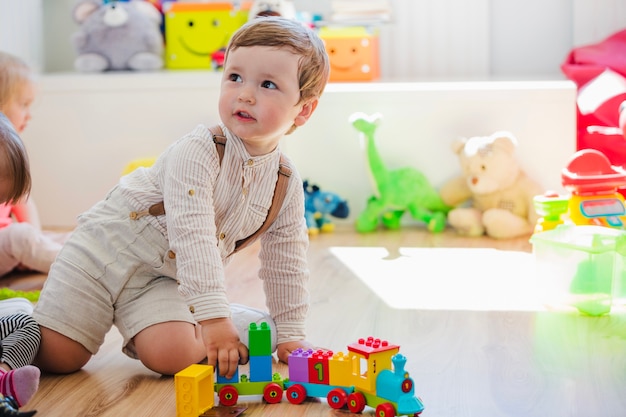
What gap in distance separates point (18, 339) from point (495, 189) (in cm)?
144

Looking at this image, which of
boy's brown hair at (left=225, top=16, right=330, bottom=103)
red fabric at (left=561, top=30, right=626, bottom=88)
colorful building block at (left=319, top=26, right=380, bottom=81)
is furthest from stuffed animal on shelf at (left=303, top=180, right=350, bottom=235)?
boy's brown hair at (left=225, top=16, right=330, bottom=103)

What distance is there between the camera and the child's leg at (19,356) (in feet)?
3.45

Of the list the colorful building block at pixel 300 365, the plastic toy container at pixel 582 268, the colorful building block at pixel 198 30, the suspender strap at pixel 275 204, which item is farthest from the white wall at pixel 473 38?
the colorful building block at pixel 300 365

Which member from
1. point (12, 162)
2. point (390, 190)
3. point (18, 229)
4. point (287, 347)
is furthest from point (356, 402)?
point (390, 190)

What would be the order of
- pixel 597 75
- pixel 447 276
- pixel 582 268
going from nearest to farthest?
pixel 582 268 < pixel 447 276 < pixel 597 75

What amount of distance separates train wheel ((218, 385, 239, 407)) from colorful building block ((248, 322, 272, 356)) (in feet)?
0.17

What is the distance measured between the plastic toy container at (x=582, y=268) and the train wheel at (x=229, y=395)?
73 centimetres

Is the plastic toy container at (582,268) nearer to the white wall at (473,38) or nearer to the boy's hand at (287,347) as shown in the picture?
the boy's hand at (287,347)

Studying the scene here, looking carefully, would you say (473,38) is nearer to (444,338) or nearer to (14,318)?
(444,338)

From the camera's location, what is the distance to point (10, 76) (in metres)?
1.92

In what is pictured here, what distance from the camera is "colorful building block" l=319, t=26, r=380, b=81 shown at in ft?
8.52

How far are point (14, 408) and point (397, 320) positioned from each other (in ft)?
2.38

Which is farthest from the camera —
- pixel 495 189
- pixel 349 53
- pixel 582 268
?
pixel 349 53

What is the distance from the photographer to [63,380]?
4.07 ft
